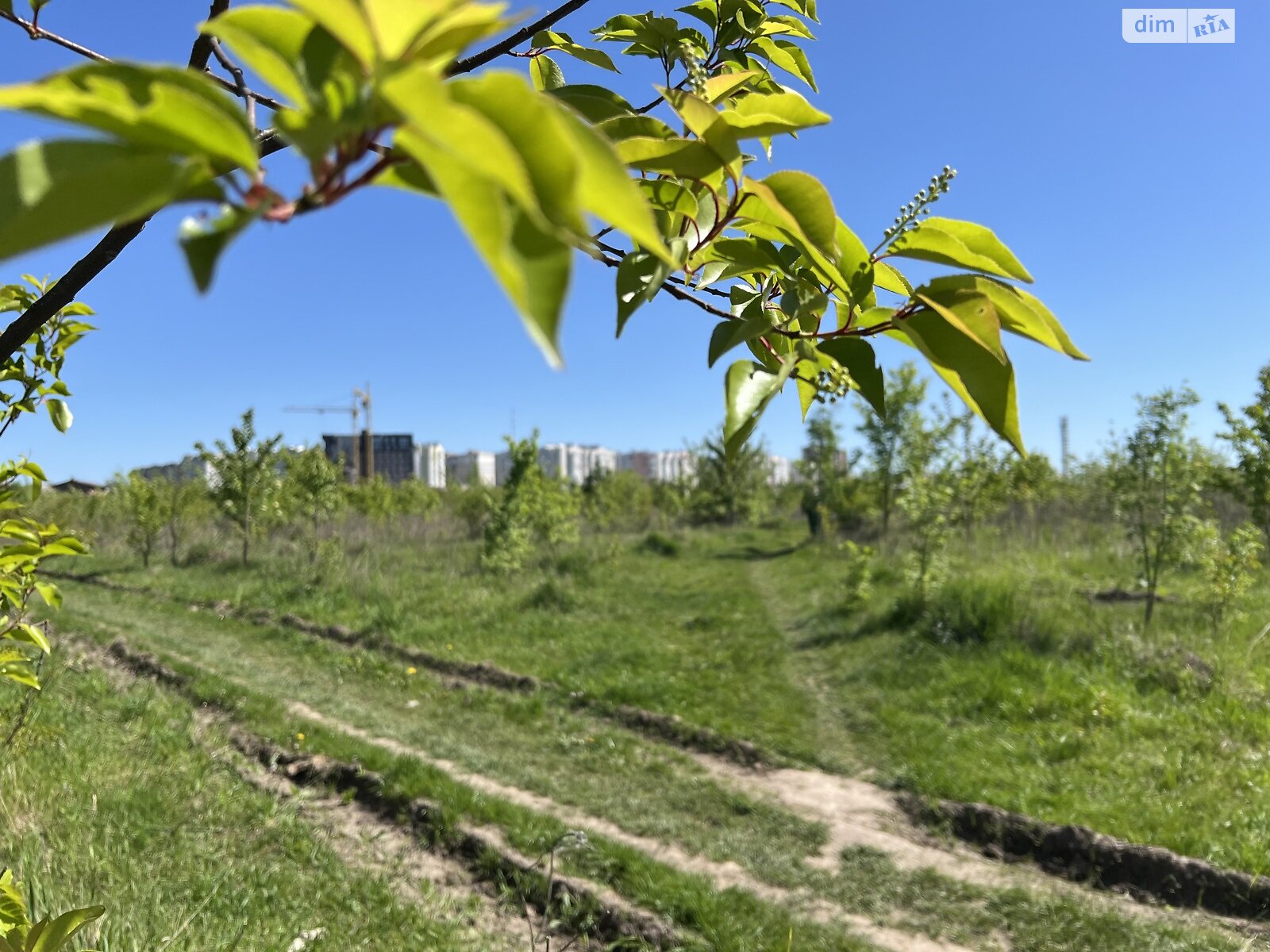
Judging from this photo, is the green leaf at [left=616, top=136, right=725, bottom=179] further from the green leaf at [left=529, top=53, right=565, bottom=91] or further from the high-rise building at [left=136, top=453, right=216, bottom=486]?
A: the high-rise building at [left=136, top=453, right=216, bottom=486]

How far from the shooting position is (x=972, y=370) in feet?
1.70

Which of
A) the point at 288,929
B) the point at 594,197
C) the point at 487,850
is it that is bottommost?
the point at 487,850

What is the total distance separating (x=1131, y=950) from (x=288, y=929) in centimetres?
361

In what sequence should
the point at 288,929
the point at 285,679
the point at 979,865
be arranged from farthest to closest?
1. the point at 285,679
2. the point at 979,865
3. the point at 288,929

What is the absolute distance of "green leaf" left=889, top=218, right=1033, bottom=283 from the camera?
0.55 meters

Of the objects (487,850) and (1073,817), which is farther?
(1073,817)

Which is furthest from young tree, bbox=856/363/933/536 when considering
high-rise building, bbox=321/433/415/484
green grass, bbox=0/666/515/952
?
high-rise building, bbox=321/433/415/484

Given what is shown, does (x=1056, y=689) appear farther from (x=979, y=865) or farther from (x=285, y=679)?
(x=285, y=679)

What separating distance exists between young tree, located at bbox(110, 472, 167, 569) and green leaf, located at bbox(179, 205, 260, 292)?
57.8 ft

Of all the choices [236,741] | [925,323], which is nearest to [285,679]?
[236,741]

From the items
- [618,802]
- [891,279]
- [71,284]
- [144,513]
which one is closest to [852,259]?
[891,279]

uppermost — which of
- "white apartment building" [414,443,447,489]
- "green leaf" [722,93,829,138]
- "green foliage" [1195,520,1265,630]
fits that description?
"white apartment building" [414,443,447,489]

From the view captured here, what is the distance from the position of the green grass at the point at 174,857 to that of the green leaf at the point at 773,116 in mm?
2608

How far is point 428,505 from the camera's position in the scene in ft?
77.4
